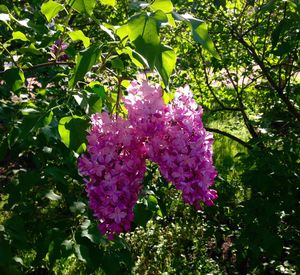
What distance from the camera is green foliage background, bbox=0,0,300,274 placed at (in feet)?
3.66

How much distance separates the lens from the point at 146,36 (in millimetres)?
765

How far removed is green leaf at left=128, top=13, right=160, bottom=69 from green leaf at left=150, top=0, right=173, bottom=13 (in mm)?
83

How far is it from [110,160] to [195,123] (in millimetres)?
261

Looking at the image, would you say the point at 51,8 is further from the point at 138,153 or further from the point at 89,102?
the point at 138,153

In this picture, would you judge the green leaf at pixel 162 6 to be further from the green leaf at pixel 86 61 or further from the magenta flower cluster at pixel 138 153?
the magenta flower cluster at pixel 138 153

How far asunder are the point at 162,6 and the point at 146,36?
5.2 inches

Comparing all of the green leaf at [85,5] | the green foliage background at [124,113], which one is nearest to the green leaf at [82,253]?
the green foliage background at [124,113]

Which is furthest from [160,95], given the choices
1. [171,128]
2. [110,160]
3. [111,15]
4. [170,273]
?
[111,15]

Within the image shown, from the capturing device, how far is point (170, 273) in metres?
3.35

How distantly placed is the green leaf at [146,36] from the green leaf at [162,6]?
0.27ft

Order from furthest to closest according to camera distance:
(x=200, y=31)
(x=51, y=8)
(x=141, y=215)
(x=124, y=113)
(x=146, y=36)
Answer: (x=141, y=215) → (x=124, y=113) → (x=51, y=8) → (x=200, y=31) → (x=146, y=36)

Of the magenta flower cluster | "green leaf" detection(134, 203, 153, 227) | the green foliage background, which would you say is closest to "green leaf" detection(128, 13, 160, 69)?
the green foliage background

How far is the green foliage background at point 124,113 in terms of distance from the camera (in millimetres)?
1114

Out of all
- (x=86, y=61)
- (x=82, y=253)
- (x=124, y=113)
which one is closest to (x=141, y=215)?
(x=82, y=253)
